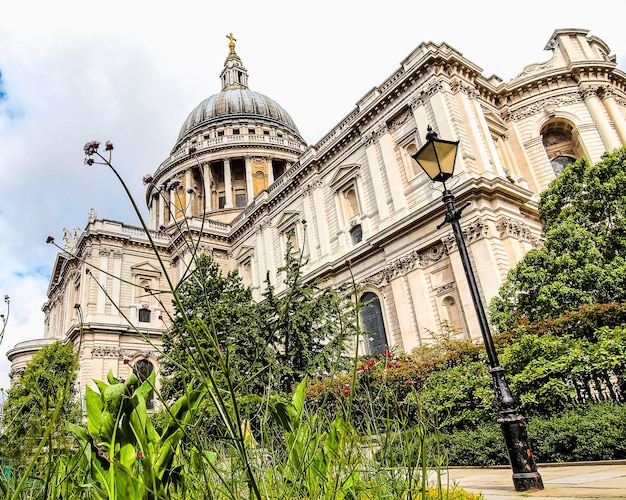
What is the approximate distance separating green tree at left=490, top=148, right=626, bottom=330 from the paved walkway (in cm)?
549

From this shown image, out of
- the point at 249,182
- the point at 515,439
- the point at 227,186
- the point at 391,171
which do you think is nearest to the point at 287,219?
the point at 391,171

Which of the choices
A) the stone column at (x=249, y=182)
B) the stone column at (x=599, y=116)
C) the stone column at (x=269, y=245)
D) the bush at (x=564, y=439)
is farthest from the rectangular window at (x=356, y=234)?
the stone column at (x=249, y=182)

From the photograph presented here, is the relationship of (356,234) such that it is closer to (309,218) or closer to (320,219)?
(320,219)

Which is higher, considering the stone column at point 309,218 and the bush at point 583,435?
the stone column at point 309,218

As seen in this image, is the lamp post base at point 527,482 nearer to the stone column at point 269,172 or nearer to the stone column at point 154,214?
the stone column at point 269,172

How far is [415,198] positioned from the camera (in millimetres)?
19422

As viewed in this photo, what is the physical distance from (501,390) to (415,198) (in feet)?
48.3

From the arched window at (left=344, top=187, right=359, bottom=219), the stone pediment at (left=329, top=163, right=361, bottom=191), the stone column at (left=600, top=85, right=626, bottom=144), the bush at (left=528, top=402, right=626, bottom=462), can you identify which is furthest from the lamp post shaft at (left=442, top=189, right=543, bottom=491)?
the stone column at (left=600, top=85, right=626, bottom=144)

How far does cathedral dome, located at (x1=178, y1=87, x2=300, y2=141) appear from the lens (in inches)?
1948

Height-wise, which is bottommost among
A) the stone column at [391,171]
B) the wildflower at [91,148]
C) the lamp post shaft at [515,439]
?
the lamp post shaft at [515,439]

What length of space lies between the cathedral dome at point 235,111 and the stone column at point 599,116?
34238mm

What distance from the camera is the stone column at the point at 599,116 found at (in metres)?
20.2

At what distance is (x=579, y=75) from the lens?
70.7 ft

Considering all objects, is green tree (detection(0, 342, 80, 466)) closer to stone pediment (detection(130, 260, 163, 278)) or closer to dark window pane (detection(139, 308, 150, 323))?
dark window pane (detection(139, 308, 150, 323))
